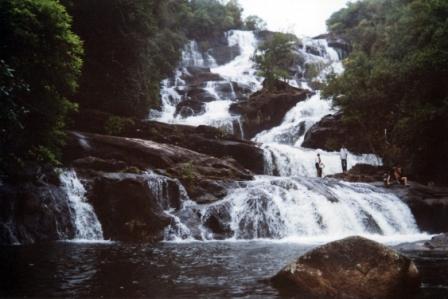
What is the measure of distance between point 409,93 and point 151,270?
22.0m

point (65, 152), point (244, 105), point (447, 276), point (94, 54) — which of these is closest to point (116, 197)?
point (65, 152)

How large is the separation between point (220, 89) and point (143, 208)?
29099mm

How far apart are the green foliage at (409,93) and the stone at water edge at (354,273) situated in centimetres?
1908

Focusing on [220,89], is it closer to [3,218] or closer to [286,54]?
[286,54]

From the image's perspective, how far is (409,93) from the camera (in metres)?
26.9

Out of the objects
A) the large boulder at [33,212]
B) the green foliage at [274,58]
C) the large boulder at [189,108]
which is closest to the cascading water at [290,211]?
the large boulder at [33,212]

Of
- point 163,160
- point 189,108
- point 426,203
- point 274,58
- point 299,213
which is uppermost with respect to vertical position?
point 274,58

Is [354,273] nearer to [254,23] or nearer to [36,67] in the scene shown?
[36,67]

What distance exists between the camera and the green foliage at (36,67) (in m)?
13.0

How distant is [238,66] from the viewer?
5638 centimetres

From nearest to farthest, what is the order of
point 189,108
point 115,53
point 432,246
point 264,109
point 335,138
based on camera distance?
point 432,246, point 115,53, point 335,138, point 264,109, point 189,108

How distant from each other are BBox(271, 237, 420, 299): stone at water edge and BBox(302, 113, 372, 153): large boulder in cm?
2533

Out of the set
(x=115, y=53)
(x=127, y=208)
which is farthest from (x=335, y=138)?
(x=127, y=208)

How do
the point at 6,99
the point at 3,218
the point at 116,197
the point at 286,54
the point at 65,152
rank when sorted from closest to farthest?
the point at 6,99, the point at 3,218, the point at 116,197, the point at 65,152, the point at 286,54
